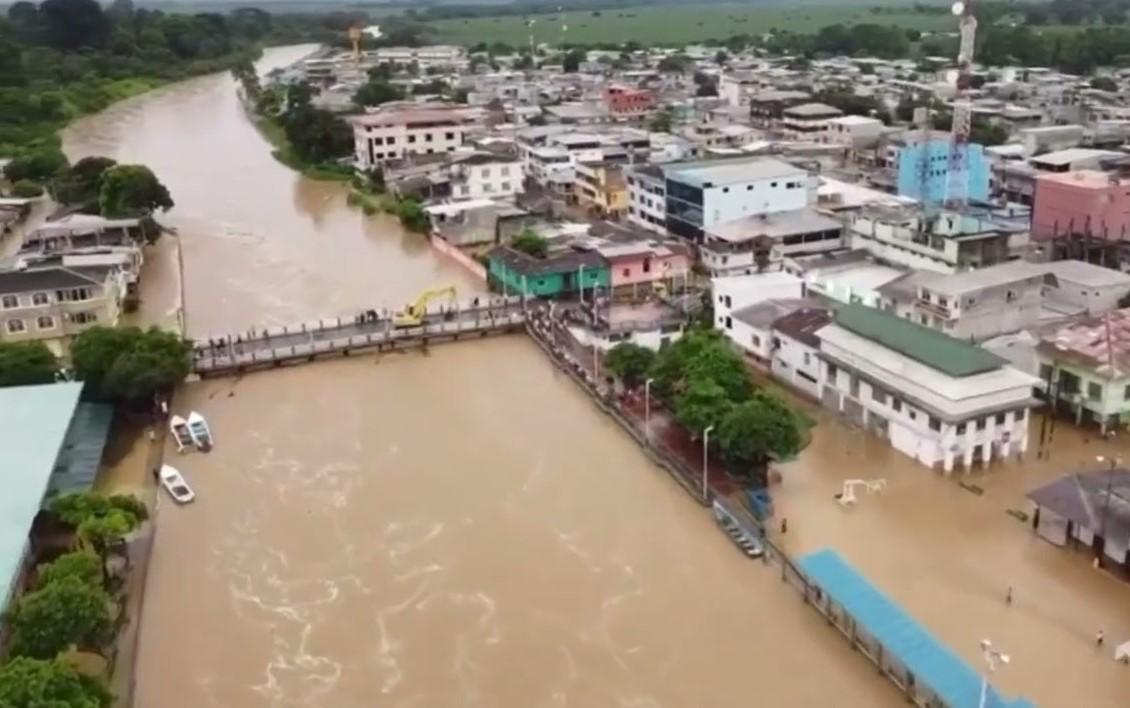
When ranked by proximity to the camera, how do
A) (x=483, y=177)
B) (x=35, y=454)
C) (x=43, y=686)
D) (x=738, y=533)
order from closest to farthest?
(x=43, y=686)
(x=738, y=533)
(x=35, y=454)
(x=483, y=177)

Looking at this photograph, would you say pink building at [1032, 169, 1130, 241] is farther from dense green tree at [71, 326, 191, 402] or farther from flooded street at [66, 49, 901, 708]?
dense green tree at [71, 326, 191, 402]

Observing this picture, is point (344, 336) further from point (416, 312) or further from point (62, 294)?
point (62, 294)

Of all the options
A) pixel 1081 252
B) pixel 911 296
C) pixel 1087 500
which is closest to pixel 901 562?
pixel 1087 500

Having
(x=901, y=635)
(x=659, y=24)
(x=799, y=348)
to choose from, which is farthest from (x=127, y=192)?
(x=659, y=24)

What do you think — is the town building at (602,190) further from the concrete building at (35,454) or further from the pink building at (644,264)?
the concrete building at (35,454)

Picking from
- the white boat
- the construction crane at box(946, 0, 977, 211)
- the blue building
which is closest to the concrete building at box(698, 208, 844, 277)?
the construction crane at box(946, 0, 977, 211)

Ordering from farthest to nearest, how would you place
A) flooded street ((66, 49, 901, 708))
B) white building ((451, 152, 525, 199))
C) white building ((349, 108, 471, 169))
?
white building ((349, 108, 471, 169)), white building ((451, 152, 525, 199)), flooded street ((66, 49, 901, 708))
